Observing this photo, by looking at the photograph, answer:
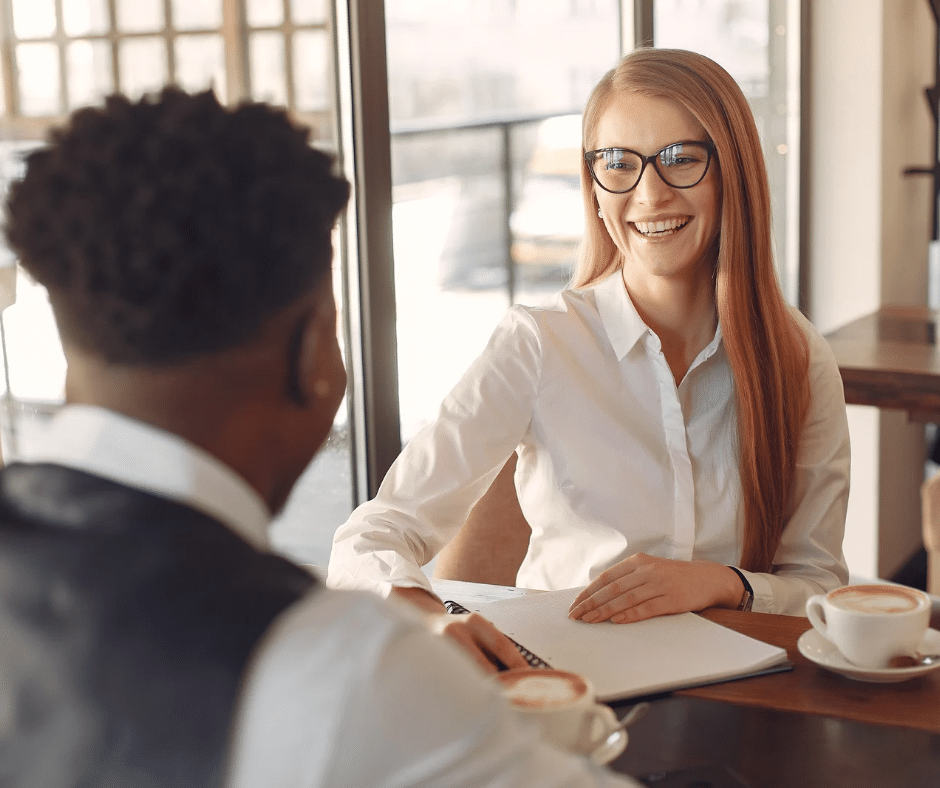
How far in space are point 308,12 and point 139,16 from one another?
1.19 ft

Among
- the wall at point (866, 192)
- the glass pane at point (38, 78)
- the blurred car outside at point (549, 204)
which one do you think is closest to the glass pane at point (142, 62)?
the glass pane at point (38, 78)

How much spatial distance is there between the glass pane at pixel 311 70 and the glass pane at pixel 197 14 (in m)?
0.18

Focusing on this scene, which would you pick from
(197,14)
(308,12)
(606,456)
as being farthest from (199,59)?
(606,456)

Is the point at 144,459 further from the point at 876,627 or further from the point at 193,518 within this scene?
the point at 876,627

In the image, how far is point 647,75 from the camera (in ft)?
5.18

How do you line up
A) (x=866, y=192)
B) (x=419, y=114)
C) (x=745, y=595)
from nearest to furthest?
(x=745, y=595) < (x=419, y=114) < (x=866, y=192)

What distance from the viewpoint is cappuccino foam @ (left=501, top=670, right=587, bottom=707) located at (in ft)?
2.83

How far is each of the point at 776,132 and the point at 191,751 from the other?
10.9ft

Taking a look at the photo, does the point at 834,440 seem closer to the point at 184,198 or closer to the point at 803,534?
the point at 803,534

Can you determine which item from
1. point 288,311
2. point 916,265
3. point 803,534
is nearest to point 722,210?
point 803,534

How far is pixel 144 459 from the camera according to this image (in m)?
0.61

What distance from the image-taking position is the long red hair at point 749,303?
153cm

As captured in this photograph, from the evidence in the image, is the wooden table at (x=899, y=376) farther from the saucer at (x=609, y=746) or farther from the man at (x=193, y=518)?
the man at (x=193, y=518)

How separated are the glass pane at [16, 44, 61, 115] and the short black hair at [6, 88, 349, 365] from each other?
880mm
